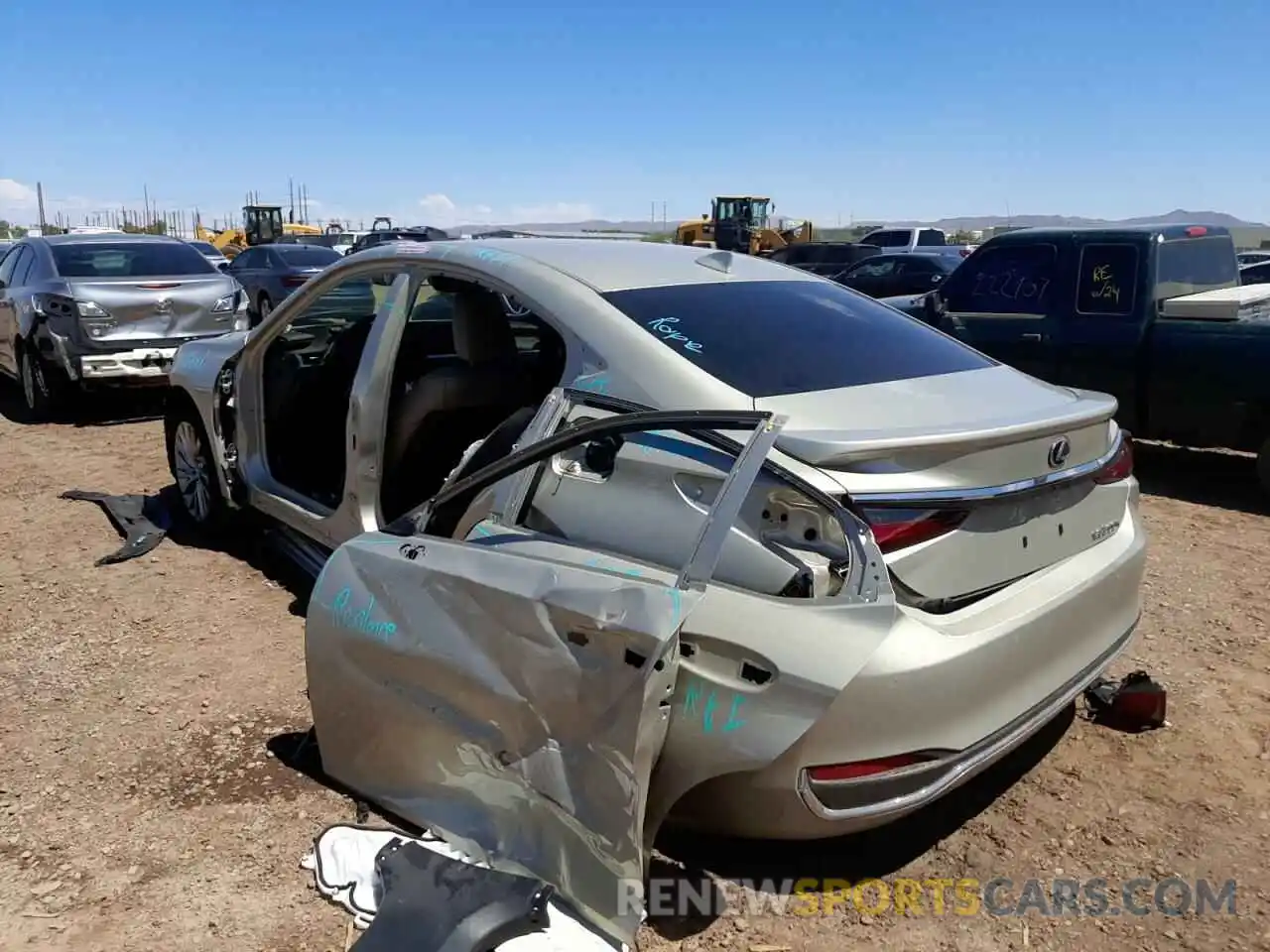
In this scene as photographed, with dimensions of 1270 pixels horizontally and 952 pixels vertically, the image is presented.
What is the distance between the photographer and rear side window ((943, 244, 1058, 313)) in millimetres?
7531

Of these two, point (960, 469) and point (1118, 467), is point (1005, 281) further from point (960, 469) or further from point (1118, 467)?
point (960, 469)

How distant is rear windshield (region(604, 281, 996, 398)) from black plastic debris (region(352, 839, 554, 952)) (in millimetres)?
1375

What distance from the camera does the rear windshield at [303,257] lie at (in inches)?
671

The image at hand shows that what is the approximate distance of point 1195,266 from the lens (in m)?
7.32

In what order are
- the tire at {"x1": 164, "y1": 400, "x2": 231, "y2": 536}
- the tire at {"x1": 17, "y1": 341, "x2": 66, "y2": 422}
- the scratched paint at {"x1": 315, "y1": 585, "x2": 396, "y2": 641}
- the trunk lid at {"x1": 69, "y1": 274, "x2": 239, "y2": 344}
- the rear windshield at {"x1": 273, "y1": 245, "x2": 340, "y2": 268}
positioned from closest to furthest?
the scratched paint at {"x1": 315, "y1": 585, "x2": 396, "y2": 641}
the tire at {"x1": 164, "y1": 400, "x2": 231, "y2": 536}
the trunk lid at {"x1": 69, "y1": 274, "x2": 239, "y2": 344}
the tire at {"x1": 17, "y1": 341, "x2": 66, "y2": 422}
the rear windshield at {"x1": 273, "y1": 245, "x2": 340, "y2": 268}

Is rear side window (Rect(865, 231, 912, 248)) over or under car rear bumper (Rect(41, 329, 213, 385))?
over

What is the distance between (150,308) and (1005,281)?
7.01 metres

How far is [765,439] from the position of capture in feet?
7.63

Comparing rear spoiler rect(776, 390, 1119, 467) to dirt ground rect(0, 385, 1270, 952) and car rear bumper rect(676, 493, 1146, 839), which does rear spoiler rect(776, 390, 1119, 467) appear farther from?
dirt ground rect(0, 385, 1270, 952)

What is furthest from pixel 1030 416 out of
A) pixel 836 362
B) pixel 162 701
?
pixel 162 701

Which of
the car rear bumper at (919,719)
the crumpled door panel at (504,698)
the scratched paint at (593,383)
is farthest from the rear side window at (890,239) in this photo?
the crumpled door panel at (504,698)

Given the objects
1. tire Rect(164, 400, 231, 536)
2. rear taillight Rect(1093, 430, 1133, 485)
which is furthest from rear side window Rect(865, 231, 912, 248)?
rear taillight Rect(1093, 430, 1133, 485)

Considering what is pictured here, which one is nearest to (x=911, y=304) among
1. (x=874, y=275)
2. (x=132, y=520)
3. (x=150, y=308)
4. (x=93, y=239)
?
(x=132, y=520)

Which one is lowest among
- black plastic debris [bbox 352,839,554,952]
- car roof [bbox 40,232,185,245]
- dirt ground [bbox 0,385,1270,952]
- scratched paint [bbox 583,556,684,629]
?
dirt ground [bbox 0,385,1270,952]
